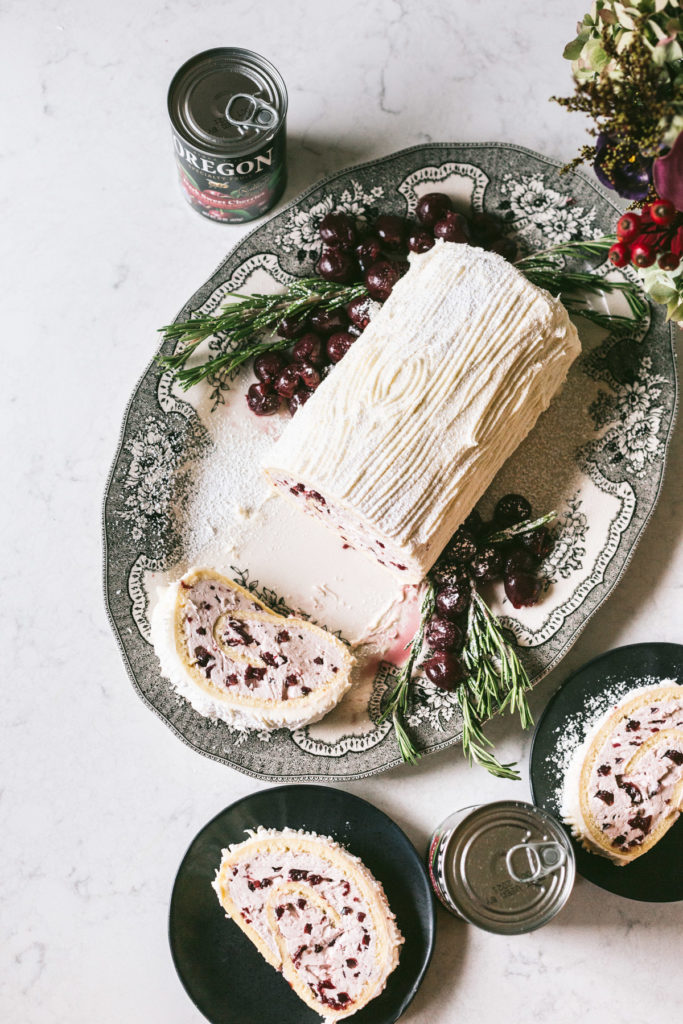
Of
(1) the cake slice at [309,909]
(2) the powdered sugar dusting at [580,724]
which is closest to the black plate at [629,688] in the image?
(2) the powdered sugar dusting at [580,724]

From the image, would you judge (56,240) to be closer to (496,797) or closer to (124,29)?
(124,29)

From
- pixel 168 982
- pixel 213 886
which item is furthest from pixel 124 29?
pixel 168 982

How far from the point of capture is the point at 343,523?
2803 millimetres

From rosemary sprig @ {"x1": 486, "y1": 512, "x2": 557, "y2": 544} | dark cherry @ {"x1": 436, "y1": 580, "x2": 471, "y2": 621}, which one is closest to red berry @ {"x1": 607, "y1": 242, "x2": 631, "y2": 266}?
rosemary sprig @ {"x1": 486, "y1": 512, "x2": 557, "y2": 544}

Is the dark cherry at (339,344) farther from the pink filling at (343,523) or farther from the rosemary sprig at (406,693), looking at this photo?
the rosemary sprig at (406,693)

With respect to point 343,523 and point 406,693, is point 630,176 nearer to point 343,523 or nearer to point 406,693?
point 343,523

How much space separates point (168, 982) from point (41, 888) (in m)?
0.54

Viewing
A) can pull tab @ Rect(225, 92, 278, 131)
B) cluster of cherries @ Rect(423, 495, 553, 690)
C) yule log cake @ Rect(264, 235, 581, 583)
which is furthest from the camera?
cluster of cherries @ Rect(423, 495, 553, 690)

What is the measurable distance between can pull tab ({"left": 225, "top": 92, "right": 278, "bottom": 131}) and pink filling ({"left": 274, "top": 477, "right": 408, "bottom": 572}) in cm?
111

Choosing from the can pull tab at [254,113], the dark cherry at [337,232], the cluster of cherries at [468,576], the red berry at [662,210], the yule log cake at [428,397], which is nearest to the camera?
the red berry at [662,210]

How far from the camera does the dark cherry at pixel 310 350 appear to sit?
2.86m

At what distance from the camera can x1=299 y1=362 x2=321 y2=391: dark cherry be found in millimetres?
2848

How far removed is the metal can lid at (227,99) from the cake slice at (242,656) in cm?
137

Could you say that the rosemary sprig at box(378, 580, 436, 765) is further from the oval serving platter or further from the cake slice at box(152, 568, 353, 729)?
the cake slice at box(152, 568, 353, 729)
